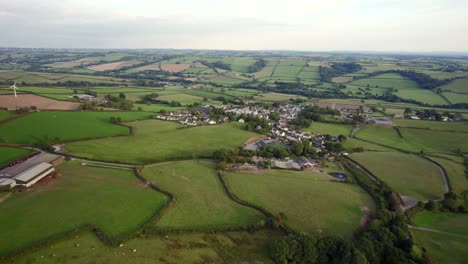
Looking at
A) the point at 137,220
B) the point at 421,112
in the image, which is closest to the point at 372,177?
the point at 137,220

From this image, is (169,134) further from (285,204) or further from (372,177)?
(372,177)

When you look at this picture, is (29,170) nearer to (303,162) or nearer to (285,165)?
(285,165)

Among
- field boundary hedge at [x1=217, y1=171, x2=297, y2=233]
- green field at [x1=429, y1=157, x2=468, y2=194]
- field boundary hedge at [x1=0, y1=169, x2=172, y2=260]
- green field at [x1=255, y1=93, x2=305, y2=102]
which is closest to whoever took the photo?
field boundary hedge at [x1=0, y1=169, x2=172, y2=260]

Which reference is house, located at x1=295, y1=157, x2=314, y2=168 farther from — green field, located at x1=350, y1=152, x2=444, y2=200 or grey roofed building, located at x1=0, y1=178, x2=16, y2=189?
grey roofed building, located at x1=0, y1=178, x2=16, y2=189

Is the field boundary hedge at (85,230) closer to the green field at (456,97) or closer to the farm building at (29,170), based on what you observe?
the farm building at (29,170)

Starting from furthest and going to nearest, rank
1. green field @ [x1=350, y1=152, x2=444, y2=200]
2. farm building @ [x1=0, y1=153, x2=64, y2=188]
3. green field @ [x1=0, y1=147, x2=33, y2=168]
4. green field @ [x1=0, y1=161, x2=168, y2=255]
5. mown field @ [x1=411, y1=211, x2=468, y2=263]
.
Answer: green field @ [x1=0, y1=147, x2=33, y2=168], green field @ [x1=350, y1=152, x2=444, y2=200], farm building @ [x1=0, y1=153, x2=64, y2=188], green field @ [x1=0, y1=161, x2=168, y2=255], mown field @ [x1=411, y1=211, x2=468, y2=263]

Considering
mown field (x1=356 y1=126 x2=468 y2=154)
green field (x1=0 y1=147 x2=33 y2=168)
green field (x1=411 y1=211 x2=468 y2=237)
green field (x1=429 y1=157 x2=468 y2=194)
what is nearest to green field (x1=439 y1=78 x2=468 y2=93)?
mown field (x1=356 y1=126 x2=468 y2=154)
